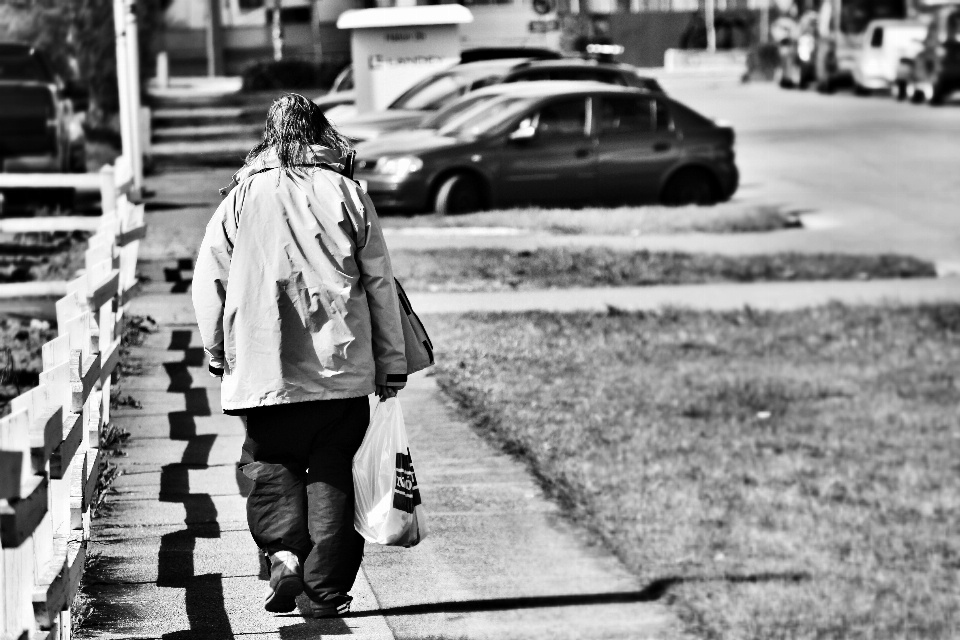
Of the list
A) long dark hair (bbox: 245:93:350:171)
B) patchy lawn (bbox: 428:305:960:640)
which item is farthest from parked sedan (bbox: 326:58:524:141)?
long dark hair (bbox: 245:93:350:171)

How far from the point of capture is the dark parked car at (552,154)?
16.1 meters

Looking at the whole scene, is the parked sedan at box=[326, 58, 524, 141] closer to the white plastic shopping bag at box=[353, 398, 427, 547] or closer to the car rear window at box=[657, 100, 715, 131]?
the car rear window at box=[657, 100, 715, 131]

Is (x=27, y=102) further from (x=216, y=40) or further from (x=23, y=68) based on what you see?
(x=216, y=40)

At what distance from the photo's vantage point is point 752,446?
8523 millimetres

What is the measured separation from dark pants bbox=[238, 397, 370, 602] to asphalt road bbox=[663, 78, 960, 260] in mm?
11109

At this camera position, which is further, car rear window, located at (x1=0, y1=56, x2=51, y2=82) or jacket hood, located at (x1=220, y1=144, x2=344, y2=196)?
car rear window, located at (x1=0, y1=56, x2=51, y2=82)

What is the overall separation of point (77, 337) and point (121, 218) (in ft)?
12.7

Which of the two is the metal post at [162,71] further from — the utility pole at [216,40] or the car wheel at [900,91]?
the car wheel at [900,91]

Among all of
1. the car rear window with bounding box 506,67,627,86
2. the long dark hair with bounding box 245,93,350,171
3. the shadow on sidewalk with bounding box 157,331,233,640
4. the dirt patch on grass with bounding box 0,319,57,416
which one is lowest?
the dirt patch on grass with bounding box 0,319,57,416

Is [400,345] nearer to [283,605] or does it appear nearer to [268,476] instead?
Result: [268,476]

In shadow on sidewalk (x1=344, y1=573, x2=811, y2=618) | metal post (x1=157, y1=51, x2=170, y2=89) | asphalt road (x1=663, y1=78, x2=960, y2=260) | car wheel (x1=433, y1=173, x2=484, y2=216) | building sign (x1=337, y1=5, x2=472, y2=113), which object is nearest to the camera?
shadow on sidewalk (x1=344, y1=573, x2=811, y2=618)

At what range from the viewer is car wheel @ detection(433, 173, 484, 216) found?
1612cm

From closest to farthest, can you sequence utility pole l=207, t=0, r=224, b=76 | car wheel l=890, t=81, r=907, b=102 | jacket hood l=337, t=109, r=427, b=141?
1. jacket hood l=337, t=109, r=427, b=141
2. car wheel l=890, t=81, r=907, b=102
3. utility pole l=207, t=0, r=224, b=76

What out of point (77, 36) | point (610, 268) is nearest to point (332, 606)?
point (610, 268)
